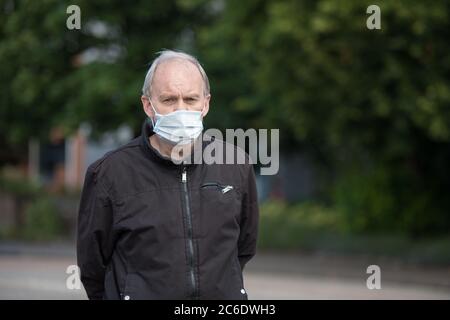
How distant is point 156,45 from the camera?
24234mm

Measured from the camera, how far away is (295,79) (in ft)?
59.0

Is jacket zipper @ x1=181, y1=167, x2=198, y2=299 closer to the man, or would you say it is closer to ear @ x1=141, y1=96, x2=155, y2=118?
the man

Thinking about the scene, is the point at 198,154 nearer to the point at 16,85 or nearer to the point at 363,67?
the point at 363,67

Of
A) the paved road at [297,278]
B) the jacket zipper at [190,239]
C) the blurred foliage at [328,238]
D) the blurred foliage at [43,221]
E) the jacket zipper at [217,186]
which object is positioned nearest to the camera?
the jacket zipper at [190,239]

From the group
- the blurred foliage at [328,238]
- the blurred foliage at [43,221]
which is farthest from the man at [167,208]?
the blurred foliage at [43,221]

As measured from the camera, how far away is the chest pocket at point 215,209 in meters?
3.61

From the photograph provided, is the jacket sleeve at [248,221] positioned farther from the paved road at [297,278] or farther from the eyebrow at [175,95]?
the paved road at [297,278]

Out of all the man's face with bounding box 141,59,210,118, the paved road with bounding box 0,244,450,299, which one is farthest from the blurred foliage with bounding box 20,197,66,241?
the man's face with bounding box 141,59,210,118

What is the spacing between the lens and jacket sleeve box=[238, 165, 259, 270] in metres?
3.88

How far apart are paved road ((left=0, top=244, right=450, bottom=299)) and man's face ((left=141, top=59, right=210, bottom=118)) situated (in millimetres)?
9857

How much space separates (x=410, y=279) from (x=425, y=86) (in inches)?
131

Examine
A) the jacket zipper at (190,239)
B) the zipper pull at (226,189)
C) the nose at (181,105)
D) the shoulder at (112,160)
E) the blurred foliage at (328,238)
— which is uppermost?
the blurred foliage at (328,238)

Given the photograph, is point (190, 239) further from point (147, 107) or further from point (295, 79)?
point (295, 79)

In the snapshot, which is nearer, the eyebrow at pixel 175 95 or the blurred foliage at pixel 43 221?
the eyebrow at pixel 175 95
